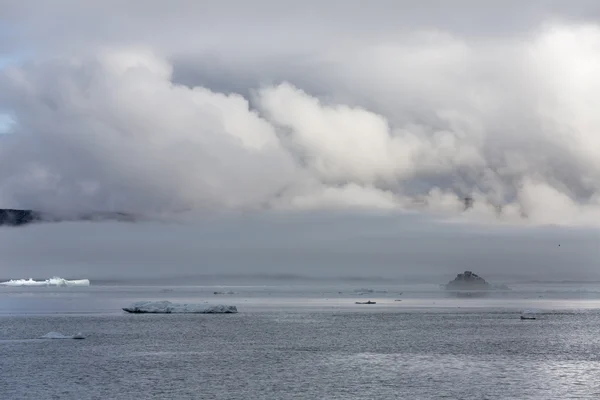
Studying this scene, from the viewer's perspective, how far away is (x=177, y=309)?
486 feet

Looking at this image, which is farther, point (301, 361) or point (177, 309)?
point (177, 309)

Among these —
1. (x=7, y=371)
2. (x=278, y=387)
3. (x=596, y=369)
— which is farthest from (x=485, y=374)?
(x=7, y=371)

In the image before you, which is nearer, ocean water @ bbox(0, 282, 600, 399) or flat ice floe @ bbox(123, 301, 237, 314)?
ocean water @ bbox(0, 282, 600, 399)

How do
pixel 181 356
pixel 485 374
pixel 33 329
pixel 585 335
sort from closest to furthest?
pixel 485 374
pixel 181 356
pixel 585 335
pixel 33 329

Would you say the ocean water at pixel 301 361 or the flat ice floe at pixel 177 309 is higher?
the flat ice floe at pixel 177 309

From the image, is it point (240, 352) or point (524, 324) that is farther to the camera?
point (524, 324)

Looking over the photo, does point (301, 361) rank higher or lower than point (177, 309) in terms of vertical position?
lower

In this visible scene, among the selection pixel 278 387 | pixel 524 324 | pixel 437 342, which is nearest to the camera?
pixel 278 387

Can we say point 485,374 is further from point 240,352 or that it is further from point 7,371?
point 7,371

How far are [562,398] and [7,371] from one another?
3958 centimetres

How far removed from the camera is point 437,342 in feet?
286

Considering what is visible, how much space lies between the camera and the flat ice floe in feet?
483

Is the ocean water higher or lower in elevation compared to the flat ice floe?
lower

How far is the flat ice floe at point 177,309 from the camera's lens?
483 ft
